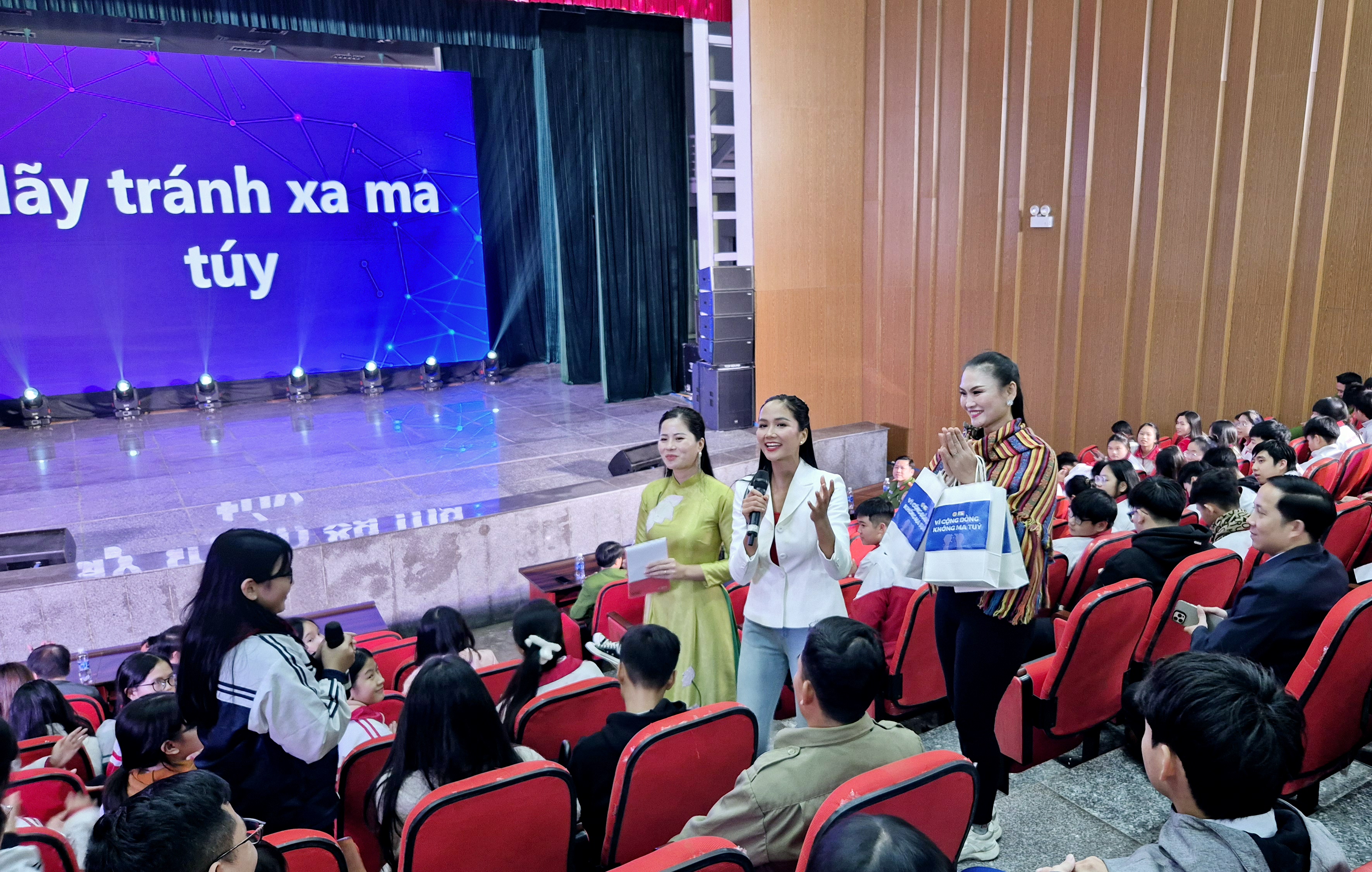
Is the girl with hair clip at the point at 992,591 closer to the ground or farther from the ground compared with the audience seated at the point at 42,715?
farther from the ground

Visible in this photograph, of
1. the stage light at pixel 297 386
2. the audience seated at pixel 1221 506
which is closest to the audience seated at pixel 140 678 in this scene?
the audience seated at pixel 1221 506

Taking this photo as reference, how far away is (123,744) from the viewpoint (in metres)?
1.98

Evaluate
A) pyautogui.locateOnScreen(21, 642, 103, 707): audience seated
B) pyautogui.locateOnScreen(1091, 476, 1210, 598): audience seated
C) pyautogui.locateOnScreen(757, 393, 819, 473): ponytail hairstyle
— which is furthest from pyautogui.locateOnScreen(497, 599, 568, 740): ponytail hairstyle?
pyautogui.locateOnScreen(21, 642, 103, 707): audience seated

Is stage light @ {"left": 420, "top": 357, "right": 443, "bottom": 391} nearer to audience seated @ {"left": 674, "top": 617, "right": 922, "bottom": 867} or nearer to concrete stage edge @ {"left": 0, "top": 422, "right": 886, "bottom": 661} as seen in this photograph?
concrete stage edge @ {"left": 0, "top": 422, "right": 886, "bottom": 661}

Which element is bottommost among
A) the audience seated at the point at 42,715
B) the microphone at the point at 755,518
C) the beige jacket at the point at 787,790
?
the audience seated at the point at 42,715

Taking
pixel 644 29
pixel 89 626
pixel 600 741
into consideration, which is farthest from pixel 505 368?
pixel 600 741

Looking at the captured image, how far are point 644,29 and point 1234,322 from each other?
718 cm

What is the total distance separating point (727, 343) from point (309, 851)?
7.75m

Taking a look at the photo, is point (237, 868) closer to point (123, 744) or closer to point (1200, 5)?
point (123, 744)

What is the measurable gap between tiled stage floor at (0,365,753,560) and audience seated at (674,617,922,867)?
4.26 meters

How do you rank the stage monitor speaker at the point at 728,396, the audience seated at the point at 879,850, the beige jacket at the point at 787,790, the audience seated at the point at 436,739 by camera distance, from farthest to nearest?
the stage monitor speaker at the point at 728,396 < the audience seated at the point at 436,739 < the beige jacket at the point at 787,790 < the audience seated at the point at 879,850

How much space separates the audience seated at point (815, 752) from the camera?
156 centimetres

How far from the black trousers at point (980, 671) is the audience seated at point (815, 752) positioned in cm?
51

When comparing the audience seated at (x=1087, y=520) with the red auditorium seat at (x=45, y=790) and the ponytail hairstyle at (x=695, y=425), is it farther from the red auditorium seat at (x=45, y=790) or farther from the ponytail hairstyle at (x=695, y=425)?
the red auditorium seat at (x=45, y=790)
